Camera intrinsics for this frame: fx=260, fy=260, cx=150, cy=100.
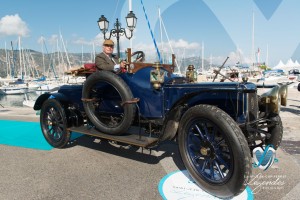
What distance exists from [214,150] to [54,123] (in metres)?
3.35

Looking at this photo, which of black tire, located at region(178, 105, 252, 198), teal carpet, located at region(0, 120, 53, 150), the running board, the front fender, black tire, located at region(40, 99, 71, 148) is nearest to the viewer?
black tire, located at region(178, 105, 252, 198)

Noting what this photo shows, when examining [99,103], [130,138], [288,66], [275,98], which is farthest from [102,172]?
[288,66]

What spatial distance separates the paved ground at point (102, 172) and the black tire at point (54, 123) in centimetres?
→ 22

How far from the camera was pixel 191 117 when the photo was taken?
314 cm

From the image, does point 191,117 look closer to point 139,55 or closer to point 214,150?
point 214,150

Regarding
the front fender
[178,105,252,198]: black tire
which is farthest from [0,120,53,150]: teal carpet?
[178,105,252,198]: black tire

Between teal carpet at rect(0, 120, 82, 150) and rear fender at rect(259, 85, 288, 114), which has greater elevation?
rear fender at rect(259, 85, 288, 114)

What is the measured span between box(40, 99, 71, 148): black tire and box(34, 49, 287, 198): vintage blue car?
0.03 meters

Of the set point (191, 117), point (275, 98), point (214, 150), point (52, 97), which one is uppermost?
point (275, 98)

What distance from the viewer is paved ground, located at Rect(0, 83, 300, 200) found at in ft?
10.3

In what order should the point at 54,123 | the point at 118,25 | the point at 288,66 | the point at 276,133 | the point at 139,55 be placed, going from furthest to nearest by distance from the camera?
the point at 288,66 → the point at 118,25 → the point at 54,123 → the point at 139,55 → the point at 276,133

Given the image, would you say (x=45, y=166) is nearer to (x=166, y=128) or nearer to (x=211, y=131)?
(x=166, y=128)

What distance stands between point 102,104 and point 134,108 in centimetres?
98
